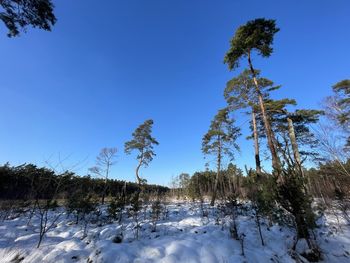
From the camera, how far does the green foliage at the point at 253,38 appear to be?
34.1ft

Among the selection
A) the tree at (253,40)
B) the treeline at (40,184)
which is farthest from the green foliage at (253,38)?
the treeline at (40,184)

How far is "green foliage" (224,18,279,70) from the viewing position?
Answer: 1041 centimetres

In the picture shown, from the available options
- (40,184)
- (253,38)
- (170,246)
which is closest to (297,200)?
(170,246)

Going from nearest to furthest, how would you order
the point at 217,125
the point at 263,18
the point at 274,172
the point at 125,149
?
1. the point at 274,172
2. the point at 263,18
3. the point at 217,125
4. the point at 125,149

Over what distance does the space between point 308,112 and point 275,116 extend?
2.26m

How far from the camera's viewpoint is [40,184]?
5844 mm

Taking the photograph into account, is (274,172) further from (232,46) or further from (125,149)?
(125,149)

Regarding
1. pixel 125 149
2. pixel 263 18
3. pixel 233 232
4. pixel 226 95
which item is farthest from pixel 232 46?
pixel 125 149

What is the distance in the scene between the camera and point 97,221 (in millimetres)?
8094

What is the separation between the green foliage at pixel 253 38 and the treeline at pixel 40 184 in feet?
34.5

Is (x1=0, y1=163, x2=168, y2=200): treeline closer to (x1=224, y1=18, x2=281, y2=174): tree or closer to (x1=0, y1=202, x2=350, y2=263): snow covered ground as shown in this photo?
(x1=0, y1=202, x2=350, y2=263): snow covered ground

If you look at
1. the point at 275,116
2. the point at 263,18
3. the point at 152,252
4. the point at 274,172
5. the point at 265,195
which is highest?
the point at 263,18

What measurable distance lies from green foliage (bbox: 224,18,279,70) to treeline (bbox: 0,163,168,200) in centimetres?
1053

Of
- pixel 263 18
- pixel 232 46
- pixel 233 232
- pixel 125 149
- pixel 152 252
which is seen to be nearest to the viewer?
pixel 152 252
